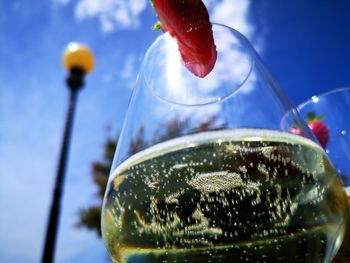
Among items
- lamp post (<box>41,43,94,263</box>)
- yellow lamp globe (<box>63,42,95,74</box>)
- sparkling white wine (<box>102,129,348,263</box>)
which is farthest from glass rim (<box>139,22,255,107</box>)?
yellow lamp globe (<box>63,42,95,74</box>)

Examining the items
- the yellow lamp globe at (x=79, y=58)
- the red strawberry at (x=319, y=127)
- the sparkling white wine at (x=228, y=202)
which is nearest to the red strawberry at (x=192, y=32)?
the sparkling white wine at (x=228, y=202)

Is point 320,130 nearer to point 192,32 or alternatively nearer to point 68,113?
point 192,32

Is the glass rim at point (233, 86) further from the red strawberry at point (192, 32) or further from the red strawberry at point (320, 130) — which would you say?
the red strawberry at point (320, 130)

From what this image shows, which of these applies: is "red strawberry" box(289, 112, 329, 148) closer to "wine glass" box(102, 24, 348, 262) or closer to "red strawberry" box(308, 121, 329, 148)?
"red strawberry" box(308, 121, 329, 148)

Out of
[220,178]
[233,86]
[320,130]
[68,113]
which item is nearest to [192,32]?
[233,86]

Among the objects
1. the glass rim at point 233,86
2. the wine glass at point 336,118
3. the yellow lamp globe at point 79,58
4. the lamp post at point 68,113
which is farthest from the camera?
the yellow lamp globe at point 79,58

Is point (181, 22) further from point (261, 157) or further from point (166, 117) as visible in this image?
point (261, 157)
